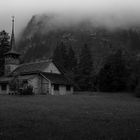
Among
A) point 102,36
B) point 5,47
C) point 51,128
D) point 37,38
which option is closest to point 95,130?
point 51,128

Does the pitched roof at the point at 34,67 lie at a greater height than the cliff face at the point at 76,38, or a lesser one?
lesser

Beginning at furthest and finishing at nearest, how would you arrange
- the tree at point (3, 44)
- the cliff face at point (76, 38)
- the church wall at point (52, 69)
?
the cliff face at point (76, 38) → the tree at point (3, 44) → the church wall at point (52, 69)

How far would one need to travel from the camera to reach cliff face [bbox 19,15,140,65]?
306 ft

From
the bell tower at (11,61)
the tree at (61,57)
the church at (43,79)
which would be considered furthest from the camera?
the tree at (61,57)

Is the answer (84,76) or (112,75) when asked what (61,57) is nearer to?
(84,76)

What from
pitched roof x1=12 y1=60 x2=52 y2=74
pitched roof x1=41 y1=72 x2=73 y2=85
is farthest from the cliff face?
pitched roof x1=41 y1=72 x2=73 y2=85

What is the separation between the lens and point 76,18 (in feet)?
356

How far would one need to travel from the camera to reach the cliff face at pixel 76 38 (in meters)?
93.4

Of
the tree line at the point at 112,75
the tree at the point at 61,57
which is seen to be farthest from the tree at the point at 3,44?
the tree at the point at 61,57

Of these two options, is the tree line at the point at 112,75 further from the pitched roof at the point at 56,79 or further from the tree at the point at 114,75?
the pitched roof at the point at 56,79

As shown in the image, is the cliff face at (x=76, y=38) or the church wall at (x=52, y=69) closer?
the church wall at (x=52, y=69)

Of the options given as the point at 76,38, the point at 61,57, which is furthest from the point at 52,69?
the point at 76,38

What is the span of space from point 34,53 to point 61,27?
1589cm

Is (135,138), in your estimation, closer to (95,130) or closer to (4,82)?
(95,130)
